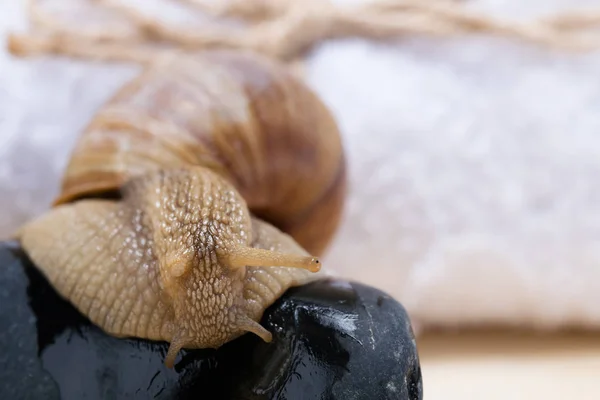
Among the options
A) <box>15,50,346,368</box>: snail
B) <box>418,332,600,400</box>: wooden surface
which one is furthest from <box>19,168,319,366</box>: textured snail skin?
<box>418,332,600,400</box>: wooden surface

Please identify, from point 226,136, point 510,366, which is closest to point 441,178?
point 510,366

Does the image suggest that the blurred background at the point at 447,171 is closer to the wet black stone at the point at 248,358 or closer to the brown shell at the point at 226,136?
the brown shell at the point at 226,136

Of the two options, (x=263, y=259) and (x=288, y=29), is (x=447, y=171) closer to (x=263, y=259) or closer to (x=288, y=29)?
(x=288, y=29)

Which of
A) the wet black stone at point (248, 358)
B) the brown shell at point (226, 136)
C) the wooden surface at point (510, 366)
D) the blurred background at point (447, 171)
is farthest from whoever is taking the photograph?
the blurred background at point (447, 171)

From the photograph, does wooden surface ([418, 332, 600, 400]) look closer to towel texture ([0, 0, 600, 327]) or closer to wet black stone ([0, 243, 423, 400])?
towel texture ([0, 0, 600, 327])

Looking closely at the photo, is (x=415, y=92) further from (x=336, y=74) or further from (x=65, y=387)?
(x=65, y=387)

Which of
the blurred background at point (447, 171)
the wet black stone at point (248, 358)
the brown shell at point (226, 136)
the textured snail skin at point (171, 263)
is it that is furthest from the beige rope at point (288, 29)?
the wet black stone at point (248, 358)

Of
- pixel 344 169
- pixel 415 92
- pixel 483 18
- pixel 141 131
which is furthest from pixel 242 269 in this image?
pixel 483 18
